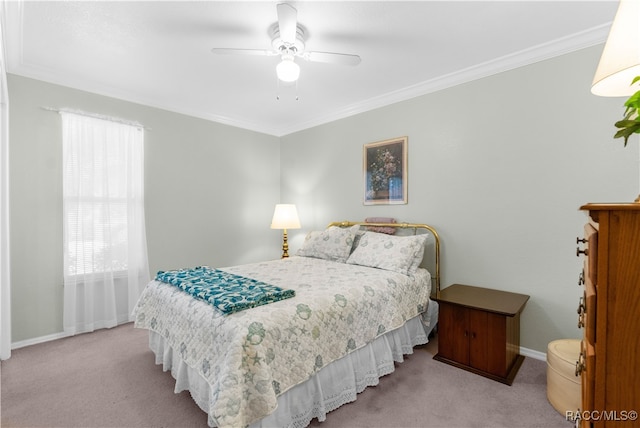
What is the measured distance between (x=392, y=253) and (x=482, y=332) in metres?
0.97

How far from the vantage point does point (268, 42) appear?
245 centimetres

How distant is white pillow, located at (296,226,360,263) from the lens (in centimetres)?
333

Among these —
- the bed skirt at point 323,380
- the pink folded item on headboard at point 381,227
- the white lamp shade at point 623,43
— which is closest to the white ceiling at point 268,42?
the white lamp shade at point 623,43

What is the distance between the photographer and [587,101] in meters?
2.33

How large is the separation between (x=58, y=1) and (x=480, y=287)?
4028mm

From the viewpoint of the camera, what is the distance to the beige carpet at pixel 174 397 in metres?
1.82

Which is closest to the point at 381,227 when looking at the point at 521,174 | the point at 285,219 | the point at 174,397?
the point at 285,219

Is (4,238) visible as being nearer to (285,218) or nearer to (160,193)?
(160,193)

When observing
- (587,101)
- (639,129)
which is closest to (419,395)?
(639,129)

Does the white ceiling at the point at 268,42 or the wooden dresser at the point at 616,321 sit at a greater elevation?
the white ceiling at the point at 268,42

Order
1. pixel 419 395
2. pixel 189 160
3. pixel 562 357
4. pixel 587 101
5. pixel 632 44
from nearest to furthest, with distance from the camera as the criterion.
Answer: pixel 632 44
pixel 562 357
pixel 419 395
pixel 587 101
pixel 189 160

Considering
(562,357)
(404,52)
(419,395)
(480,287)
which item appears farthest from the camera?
(480,287)

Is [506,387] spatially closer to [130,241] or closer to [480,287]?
[480,287]

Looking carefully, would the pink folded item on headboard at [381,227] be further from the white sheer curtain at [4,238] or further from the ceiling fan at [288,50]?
the white sheer curtain at [4,238]
